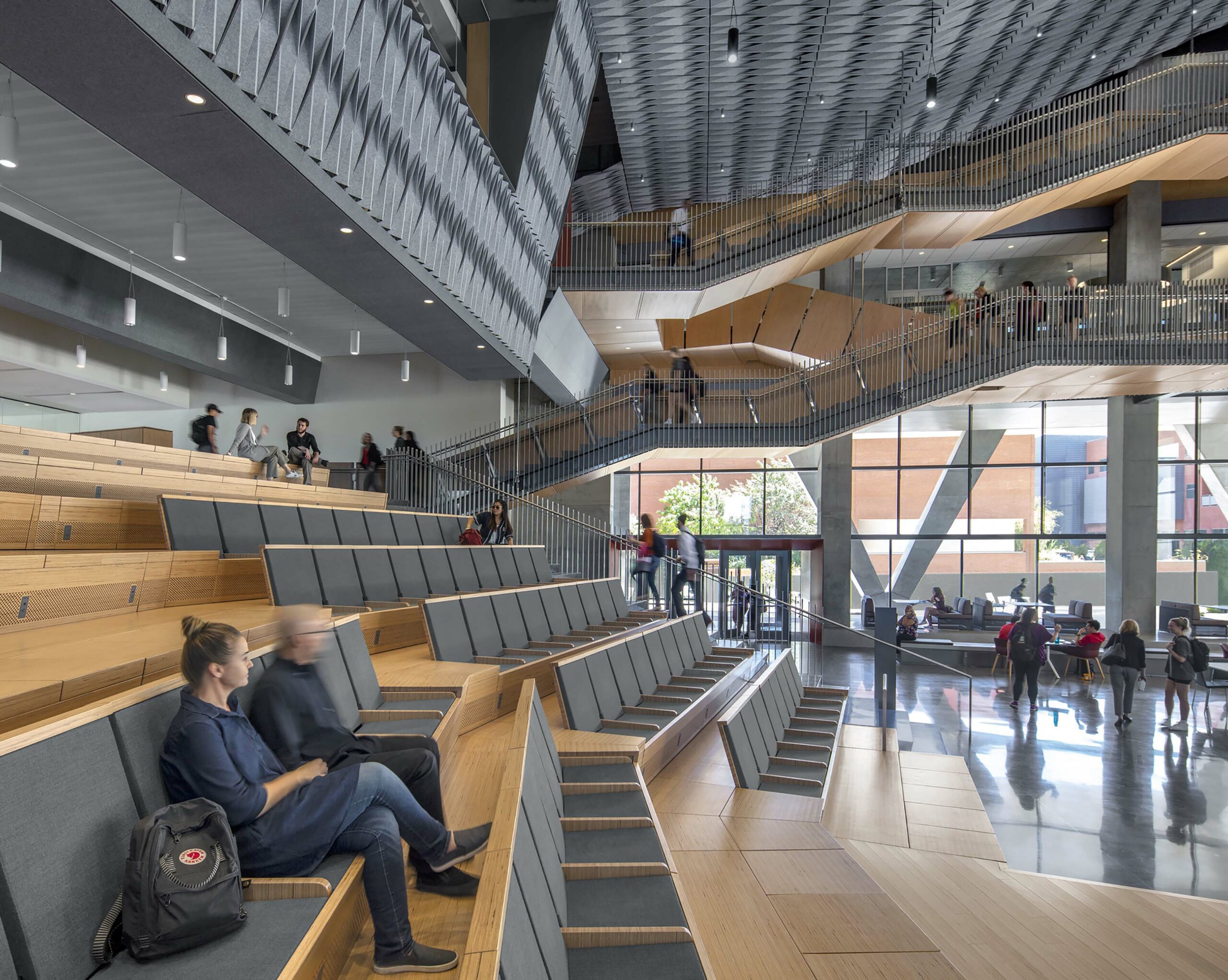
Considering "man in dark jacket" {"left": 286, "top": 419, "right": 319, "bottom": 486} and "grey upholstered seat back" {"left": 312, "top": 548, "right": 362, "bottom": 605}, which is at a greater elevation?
"man in dark jacket" {"left": 286, "top": 419, "right": 319, "bottom": 486}

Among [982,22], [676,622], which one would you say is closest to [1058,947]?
[676,622]

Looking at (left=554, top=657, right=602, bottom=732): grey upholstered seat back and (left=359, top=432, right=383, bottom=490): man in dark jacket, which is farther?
(left=359, top=432, right=383, bottom=490): man in dark jacket

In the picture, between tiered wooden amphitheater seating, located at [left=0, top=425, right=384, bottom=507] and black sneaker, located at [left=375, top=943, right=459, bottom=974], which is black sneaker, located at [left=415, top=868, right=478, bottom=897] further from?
tiered wooden amphitheater seating, located at [left=0, top=425, right=384, bottom=507]

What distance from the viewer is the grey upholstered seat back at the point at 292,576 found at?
4.49 m

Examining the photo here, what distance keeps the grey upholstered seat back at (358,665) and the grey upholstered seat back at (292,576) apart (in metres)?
1.07

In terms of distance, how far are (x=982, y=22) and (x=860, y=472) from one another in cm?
866

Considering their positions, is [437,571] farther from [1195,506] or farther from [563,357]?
[1195,506]

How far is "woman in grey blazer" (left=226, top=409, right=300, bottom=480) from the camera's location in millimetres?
8595

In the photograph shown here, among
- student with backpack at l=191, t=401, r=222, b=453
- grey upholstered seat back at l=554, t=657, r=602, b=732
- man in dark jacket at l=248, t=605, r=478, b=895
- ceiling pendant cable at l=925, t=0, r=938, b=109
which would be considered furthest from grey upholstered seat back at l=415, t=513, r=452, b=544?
ceiling pendant cable at l=925, t=0, r=938, b=109

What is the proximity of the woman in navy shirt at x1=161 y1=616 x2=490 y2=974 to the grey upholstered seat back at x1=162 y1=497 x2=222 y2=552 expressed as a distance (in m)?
3.12

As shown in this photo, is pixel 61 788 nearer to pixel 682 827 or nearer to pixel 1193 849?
pixel 682 827

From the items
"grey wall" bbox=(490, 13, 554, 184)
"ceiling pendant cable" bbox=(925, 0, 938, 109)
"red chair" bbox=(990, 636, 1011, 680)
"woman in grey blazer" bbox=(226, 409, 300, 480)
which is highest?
"ceiling pendant cable" bbox=(925, 0, 938, 109)

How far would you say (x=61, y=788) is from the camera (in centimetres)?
149

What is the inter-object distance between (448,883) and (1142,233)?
15750 millimetres
